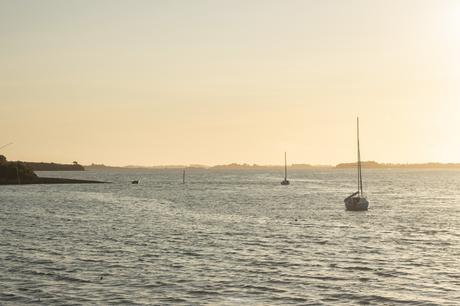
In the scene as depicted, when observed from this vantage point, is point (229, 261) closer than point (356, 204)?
Yes

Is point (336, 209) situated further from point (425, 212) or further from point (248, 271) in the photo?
point (248, 271)

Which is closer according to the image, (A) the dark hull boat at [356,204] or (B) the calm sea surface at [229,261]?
(B) the calm sea surface at [229,261]

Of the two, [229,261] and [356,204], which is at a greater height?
[356,204]

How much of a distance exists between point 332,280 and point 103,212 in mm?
63055

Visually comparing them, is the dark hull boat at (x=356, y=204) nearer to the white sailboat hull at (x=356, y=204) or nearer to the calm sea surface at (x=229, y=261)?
the white sailboat hull at (x=356, y=204)

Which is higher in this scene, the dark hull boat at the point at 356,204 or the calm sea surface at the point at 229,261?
the dark hull boat at the point at 356,204

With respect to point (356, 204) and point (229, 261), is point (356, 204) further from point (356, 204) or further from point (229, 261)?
point (229, 261)

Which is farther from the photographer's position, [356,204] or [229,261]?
[356,204]

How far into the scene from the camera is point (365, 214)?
91750 millimetres

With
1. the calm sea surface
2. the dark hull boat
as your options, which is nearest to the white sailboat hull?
the dark hull boat

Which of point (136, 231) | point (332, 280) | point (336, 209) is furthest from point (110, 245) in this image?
point (336, 209)

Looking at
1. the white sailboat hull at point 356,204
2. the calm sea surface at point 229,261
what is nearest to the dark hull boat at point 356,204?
the white sailboat hull at point 356,204

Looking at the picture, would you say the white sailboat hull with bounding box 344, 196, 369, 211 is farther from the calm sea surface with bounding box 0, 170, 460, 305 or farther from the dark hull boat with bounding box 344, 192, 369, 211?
the calm sea surface with bounding box 0, 170, 460, 305

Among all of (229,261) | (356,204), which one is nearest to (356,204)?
(356,204)
